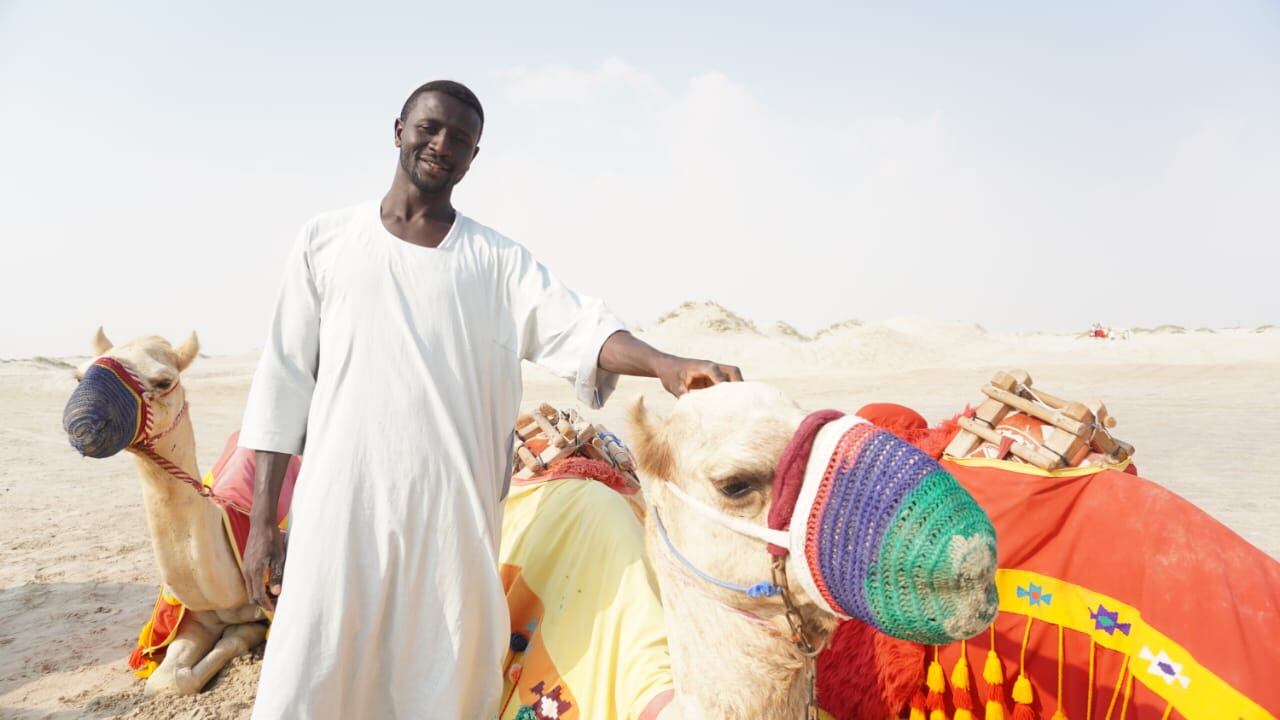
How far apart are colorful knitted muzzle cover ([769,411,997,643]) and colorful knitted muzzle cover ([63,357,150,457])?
2647 millimetres

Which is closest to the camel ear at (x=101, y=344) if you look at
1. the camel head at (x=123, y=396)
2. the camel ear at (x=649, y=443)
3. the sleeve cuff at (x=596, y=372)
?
the camel head at (x=123, y=396)

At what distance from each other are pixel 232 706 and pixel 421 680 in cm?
217

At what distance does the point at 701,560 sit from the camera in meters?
1.34

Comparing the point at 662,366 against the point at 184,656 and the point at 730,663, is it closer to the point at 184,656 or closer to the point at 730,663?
the point at 730,663

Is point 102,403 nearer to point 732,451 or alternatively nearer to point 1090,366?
point 732,451

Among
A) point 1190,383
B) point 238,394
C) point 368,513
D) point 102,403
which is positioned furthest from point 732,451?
point 238,394

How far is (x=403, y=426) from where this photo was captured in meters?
1.83

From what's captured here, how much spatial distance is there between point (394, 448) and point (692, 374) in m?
0.82

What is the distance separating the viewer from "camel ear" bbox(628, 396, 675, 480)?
1373 mm

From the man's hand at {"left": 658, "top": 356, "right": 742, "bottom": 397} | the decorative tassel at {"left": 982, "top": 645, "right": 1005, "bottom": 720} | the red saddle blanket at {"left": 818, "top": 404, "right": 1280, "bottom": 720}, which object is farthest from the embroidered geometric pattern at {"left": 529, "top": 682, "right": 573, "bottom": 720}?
the decorative tassel at {"left": 982, "top": 645, "right": 1005, "bottom": 720}

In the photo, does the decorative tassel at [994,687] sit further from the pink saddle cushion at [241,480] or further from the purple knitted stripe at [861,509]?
the pink saddle cushion at [241,480]

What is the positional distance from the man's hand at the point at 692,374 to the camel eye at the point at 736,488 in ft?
0.75

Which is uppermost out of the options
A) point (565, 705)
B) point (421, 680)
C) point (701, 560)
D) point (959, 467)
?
point (701, 560)

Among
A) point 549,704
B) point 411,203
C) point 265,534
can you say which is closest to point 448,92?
point 411,203
